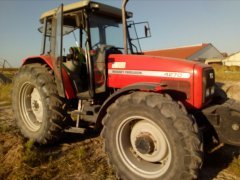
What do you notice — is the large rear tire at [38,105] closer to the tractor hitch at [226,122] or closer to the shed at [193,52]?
the tractor hitch at [226,122]

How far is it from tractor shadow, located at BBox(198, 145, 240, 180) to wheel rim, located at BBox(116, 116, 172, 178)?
60 centimetres

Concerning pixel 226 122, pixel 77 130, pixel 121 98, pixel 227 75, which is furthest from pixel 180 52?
pixel 121 98

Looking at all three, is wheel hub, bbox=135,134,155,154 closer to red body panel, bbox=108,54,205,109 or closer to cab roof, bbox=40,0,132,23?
red body panel, bbox=108,54,205,109

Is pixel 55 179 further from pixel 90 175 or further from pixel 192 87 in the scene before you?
pixel 192 87

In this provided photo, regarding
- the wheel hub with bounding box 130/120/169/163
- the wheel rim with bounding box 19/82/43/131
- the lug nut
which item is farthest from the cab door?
the lug nut

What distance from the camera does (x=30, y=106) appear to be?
17.6ft

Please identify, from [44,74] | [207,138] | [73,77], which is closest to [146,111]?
[207,138]

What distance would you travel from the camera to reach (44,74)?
4.69 metres

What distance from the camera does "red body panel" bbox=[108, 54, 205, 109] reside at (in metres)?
3.46

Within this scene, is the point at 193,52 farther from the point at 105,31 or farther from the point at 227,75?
the point at 105,31

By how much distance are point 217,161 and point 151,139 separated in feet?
4.22

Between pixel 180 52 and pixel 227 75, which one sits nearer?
pixel 227 75

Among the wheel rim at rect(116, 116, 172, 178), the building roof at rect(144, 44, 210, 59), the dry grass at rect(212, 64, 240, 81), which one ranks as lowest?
the wheel rim at rect(116, 116, 172, 178)

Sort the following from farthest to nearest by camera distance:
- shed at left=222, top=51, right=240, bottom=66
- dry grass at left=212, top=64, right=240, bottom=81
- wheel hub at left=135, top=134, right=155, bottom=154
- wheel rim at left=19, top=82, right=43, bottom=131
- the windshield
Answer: shed at left=222, top=51, right=240, bottom=66 < dry grass at left=212, top=64, right=240, bottom=81 < wheel rim at left=19, top=82, right=43, bottom=131 < the windshield < wheel hub at left=135, top=134, right=155, bottom=154
